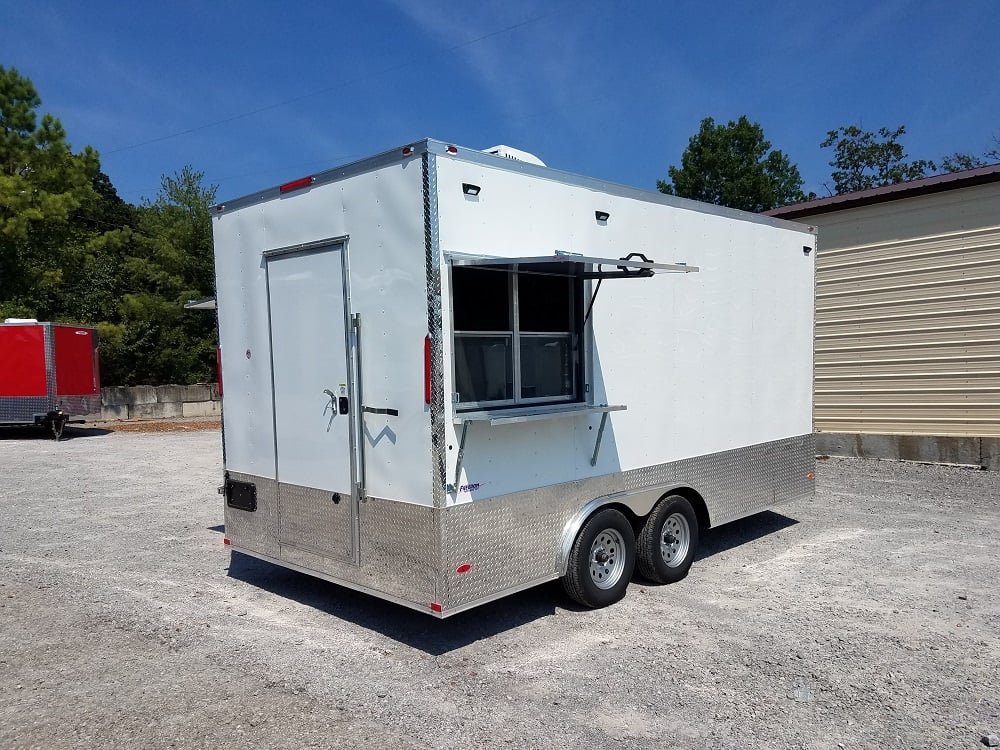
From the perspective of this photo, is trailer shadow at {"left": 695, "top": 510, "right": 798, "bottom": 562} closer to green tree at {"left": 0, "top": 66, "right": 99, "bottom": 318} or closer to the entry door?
the entry door

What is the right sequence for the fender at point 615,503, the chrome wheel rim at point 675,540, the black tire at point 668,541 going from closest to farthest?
the fender at point 615,503, the black tire at point 668,541, the chrome wheel rim at point 675,540

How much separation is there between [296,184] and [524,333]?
1816 millimetres

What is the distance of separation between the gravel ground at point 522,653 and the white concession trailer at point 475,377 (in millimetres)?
397

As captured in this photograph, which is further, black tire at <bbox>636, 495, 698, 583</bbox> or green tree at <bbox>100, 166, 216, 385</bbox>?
green tree at <bbox>100, 166, 216, 385</bbox>

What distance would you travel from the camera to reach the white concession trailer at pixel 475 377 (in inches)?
166

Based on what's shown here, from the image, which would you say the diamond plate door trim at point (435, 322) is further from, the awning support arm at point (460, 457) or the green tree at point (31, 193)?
the green tree at point (31, 193)

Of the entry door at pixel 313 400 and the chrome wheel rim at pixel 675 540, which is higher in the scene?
the entry door at pixel 313 400

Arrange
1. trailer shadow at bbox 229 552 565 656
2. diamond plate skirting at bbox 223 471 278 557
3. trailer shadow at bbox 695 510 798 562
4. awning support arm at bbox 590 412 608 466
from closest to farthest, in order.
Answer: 1. trailer shadow at bbox 229 552 565 656
2. awning support arm at bbox 590 412 608 466
3. diamond plate skirting at bbox 223 471 278 557
4. trailer shadow at bbox 695 510 798 562

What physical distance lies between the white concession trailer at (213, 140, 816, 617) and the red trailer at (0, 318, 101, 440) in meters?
12.5

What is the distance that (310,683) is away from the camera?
13.1 feet

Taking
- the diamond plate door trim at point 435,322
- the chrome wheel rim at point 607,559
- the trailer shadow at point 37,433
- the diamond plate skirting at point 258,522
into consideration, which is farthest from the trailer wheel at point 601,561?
the trailer shadow at point 37,433

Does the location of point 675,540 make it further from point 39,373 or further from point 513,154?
point 39,373

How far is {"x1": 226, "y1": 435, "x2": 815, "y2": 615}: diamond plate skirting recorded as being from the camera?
4.20 meters

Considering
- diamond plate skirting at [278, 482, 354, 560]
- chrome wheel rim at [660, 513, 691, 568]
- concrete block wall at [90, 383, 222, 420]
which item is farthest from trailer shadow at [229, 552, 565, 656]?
concrete block wall at [90, 383, 222, 420]
